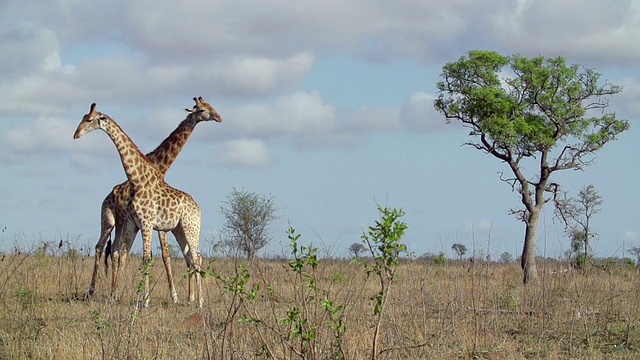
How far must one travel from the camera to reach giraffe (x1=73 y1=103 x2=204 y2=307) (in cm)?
1222

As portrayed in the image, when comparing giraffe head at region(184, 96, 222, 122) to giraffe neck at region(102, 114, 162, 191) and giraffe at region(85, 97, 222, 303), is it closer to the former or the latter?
giraffe at region(85, 97, 222, 303)

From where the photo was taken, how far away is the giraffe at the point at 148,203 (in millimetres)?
12219

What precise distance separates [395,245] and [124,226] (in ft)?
25.3

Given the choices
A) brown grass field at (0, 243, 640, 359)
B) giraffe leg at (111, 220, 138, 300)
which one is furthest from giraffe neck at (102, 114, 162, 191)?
brown grass field at (0, 243, 640, 359)


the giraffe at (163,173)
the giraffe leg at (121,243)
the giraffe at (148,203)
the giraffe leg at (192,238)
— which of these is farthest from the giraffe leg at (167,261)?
the giraffe leg at (121,243)

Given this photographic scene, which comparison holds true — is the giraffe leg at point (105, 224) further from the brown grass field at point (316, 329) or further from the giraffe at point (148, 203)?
the brown grass field at point (316, 329)

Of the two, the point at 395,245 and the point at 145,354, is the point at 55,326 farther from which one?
the point at 395,245

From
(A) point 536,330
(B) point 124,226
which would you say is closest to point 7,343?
(B) point 124,226

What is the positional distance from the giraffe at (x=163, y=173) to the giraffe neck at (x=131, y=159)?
169 millimetres

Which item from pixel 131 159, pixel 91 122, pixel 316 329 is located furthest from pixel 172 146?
pixel 316 329

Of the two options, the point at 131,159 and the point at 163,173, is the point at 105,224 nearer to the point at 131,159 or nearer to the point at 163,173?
the point at 131,159

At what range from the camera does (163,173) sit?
14281mm

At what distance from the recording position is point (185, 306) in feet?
37.7

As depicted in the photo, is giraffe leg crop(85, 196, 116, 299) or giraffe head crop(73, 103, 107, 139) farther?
giraffe leg crop(85, 196, 116, 299)
